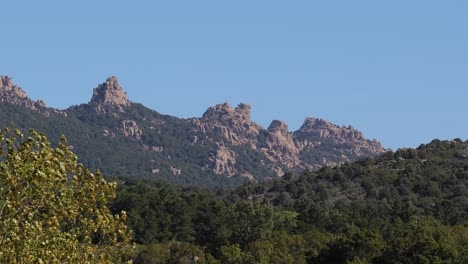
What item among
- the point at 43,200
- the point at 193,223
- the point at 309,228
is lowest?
the point at 43,200

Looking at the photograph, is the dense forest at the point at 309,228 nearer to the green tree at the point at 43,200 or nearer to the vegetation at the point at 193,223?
the vegetation at the point at 193,223

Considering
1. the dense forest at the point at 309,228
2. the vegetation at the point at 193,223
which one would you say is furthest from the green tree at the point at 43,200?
the dense forest at the point at 309,228

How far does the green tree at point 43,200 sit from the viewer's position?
25.3 metres

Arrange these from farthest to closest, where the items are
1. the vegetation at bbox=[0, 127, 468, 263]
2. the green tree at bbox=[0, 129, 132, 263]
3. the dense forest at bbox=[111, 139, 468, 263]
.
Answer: the dense forest at bbox=[111, 139, 468, 263] → the vegetation at bbox=[0, 127, 468, 263] → the green tree at bbox=[0, 129, 132, 263]

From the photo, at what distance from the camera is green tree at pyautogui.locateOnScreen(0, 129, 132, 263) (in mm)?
25328

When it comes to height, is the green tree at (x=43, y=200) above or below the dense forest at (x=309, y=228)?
below

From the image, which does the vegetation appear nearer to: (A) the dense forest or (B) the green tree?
(B) the green tree

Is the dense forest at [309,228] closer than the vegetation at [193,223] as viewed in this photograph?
No

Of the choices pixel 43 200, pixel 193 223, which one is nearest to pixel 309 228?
pixel 193 223

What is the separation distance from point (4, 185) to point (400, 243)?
6954 centimetres

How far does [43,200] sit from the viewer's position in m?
26.3

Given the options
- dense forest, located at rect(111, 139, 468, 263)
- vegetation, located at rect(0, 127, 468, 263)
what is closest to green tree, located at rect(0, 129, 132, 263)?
vegetation, located at rect(0, 127, 468, 263)

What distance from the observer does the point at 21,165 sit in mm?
25422

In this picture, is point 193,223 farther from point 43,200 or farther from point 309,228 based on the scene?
point 43,200
